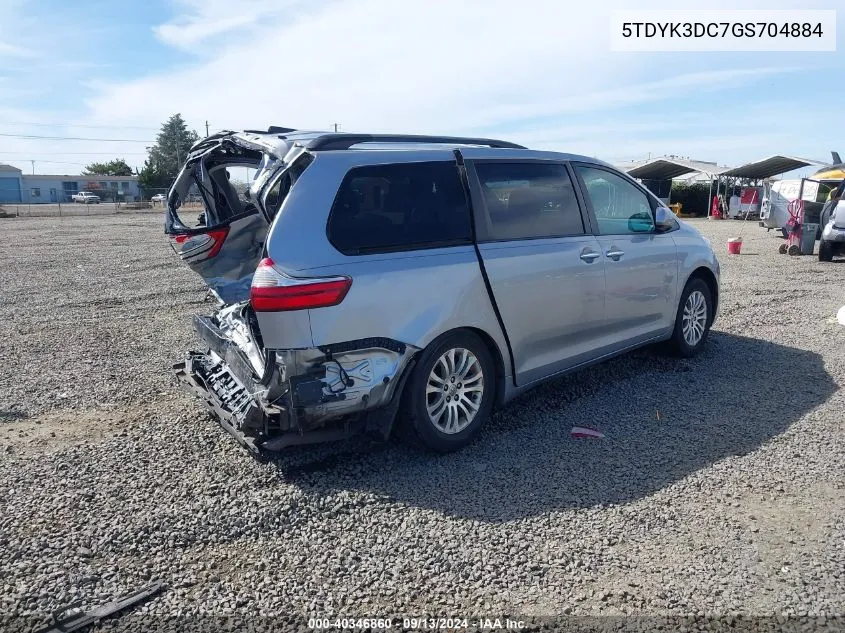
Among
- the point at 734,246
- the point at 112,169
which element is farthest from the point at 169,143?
the point at 734,246

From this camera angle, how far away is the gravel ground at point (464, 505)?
3.10m

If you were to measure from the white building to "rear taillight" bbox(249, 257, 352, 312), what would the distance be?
247 ft

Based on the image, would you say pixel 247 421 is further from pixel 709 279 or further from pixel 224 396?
pixel 709 279

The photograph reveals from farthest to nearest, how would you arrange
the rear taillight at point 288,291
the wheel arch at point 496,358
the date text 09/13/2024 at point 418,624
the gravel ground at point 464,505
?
the wheel arch at point 496,358 < the rear taillight at point 288,291 < the gravel ground at point 464,505 < the date text 09/13/2024 at point 418,624

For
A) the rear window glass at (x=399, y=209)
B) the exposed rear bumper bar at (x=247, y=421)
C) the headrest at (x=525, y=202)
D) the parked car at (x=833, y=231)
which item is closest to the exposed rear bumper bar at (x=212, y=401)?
the exposed rear bumper bar at (x=247, y=421)

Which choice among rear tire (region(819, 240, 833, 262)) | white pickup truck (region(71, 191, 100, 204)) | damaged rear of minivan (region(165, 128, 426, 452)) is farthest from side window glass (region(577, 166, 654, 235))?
white pickup truck (region(71, 191, 100, 204))

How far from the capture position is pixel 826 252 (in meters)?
15.0

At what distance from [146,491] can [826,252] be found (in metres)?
15.3

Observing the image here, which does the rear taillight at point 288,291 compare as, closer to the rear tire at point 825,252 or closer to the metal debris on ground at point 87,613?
the metal debris on ground at point 87,613

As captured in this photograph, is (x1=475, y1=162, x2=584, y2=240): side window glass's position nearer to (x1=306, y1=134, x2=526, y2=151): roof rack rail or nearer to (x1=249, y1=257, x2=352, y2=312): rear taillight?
(x1=306, y1=134, x2=526, y2=151): roof rack rail

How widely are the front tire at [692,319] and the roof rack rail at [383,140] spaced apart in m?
2.32

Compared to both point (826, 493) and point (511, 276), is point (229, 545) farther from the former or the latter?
point (826, 493)

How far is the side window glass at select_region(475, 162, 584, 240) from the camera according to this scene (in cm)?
478

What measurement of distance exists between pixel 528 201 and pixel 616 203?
1.19m
